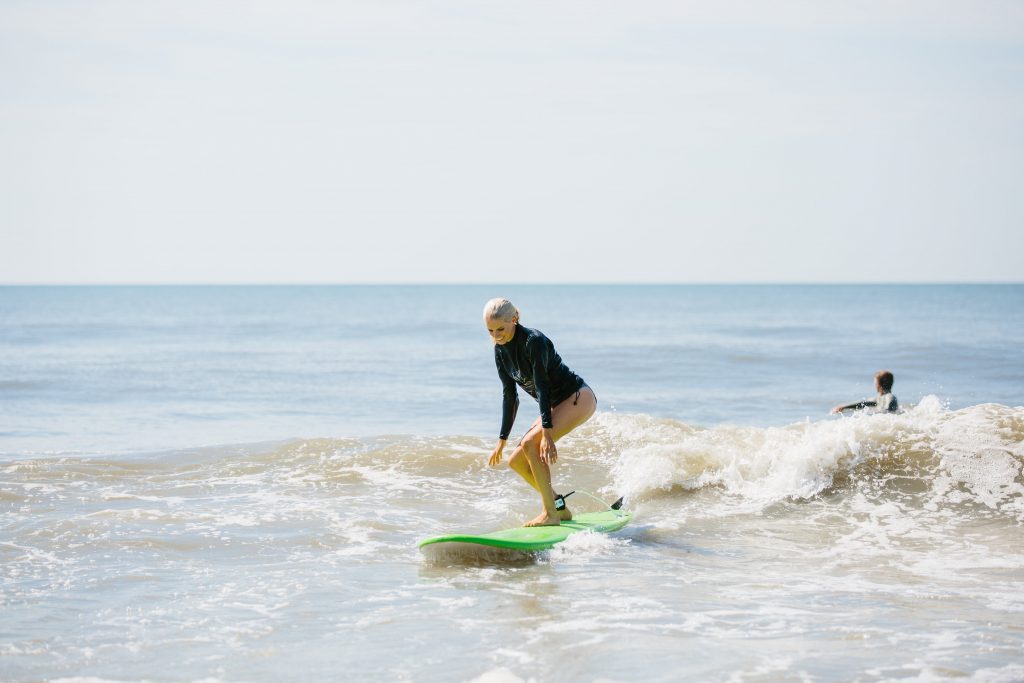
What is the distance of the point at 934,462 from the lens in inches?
420

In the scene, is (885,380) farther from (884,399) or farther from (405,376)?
(405,376)

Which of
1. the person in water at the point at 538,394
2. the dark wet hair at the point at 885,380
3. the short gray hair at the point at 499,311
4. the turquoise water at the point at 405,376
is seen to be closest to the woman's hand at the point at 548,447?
the person in water at the point at 538,394

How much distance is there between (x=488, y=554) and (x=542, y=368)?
1466 millimetres

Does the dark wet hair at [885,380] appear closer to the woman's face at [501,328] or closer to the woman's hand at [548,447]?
the woman's hand at [548,447]

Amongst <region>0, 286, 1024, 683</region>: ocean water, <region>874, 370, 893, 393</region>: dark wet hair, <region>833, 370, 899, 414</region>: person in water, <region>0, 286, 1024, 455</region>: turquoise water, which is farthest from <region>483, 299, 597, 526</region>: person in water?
<region>0, 286, 1024, 455</region>: turquoise water

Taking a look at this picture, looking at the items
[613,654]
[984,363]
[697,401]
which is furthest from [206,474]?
[984,363]

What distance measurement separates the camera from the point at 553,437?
25.0 feet

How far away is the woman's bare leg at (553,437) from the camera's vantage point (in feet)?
25.6

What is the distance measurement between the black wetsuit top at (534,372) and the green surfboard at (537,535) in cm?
79

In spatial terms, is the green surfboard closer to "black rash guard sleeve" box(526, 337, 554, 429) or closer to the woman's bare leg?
the woman's bare leg

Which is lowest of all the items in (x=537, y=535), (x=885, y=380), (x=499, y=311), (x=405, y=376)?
(x=405, y=376)

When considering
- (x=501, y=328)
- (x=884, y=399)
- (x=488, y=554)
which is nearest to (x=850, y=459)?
(x=884, y=399)

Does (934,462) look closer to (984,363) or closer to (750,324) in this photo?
(984,363)

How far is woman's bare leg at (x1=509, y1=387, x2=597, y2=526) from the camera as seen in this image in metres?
7.80
